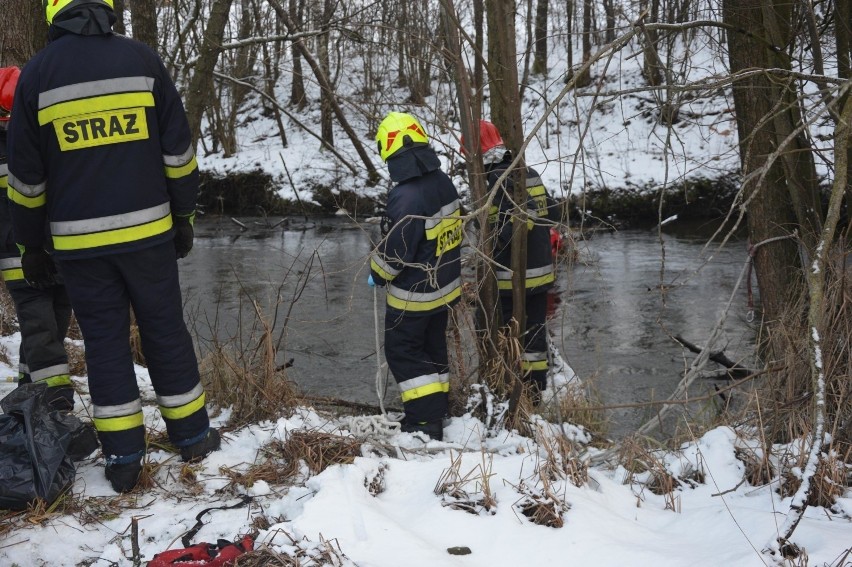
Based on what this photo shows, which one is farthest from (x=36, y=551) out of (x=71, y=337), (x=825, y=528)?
(x=71, y=337)

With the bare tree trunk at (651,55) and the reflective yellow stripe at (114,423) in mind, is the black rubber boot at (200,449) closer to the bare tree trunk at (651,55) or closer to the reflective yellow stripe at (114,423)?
the reflective yellow stripe at (114,423)

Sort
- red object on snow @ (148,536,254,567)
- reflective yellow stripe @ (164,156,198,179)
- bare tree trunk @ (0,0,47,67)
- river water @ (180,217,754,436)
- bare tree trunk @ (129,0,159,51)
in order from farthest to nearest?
bare tree trunk @ (129,0,159,51), river water @ (180,217,754,436), bare tree trunk @ (0,0,47,67), reflective yellow stripe @ (164,156,198,179), red object on snow @ (148,536,254,567)

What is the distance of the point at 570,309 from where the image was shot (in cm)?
864

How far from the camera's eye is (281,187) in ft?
55.7

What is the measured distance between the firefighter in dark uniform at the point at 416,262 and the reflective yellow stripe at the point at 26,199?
1.68 metres

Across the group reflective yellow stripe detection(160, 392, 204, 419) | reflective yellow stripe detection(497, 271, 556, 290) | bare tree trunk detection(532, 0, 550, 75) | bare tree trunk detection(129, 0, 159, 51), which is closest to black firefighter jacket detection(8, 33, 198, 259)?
reflective yellow stripe detection(160, 392, 204, 419)

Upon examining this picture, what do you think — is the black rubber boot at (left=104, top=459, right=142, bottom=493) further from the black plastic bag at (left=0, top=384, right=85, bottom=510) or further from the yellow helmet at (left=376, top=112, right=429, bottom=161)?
the yellow helmet at (left=376, top=112, right=429, bottom=161)

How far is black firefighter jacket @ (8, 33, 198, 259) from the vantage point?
324 centimetres

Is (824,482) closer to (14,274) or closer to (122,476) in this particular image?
(122,476)

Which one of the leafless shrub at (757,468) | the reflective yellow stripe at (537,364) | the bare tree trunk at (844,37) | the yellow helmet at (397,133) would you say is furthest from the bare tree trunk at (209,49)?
the leafless shrub at (757,468)

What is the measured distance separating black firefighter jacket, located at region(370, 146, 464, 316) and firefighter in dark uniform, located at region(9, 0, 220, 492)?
1236mm

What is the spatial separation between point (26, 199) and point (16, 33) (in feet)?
9.73

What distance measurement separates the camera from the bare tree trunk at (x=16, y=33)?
222 inches

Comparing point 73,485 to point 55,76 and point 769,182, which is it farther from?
point 769,182
